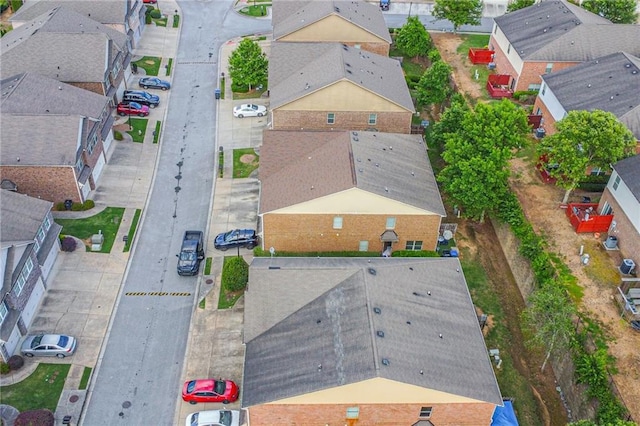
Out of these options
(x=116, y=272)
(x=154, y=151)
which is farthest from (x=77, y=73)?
(x=116, y=272)

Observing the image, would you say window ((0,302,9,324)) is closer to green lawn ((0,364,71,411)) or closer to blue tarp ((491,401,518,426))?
green lawn ((0,364,71,411))

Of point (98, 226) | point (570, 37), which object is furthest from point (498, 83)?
point (98, 226)

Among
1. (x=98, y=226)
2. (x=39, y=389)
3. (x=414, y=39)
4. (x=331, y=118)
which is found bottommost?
(x=39, y=389)

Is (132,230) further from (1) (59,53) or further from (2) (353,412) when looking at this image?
(2) (353,412)

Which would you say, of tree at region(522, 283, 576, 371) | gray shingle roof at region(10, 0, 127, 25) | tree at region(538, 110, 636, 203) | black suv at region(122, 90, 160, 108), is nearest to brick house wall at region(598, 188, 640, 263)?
tree at region(538, 110, 636, 203)

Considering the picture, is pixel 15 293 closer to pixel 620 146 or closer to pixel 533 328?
pixel 533 328

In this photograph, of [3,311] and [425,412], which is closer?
[425,412]
